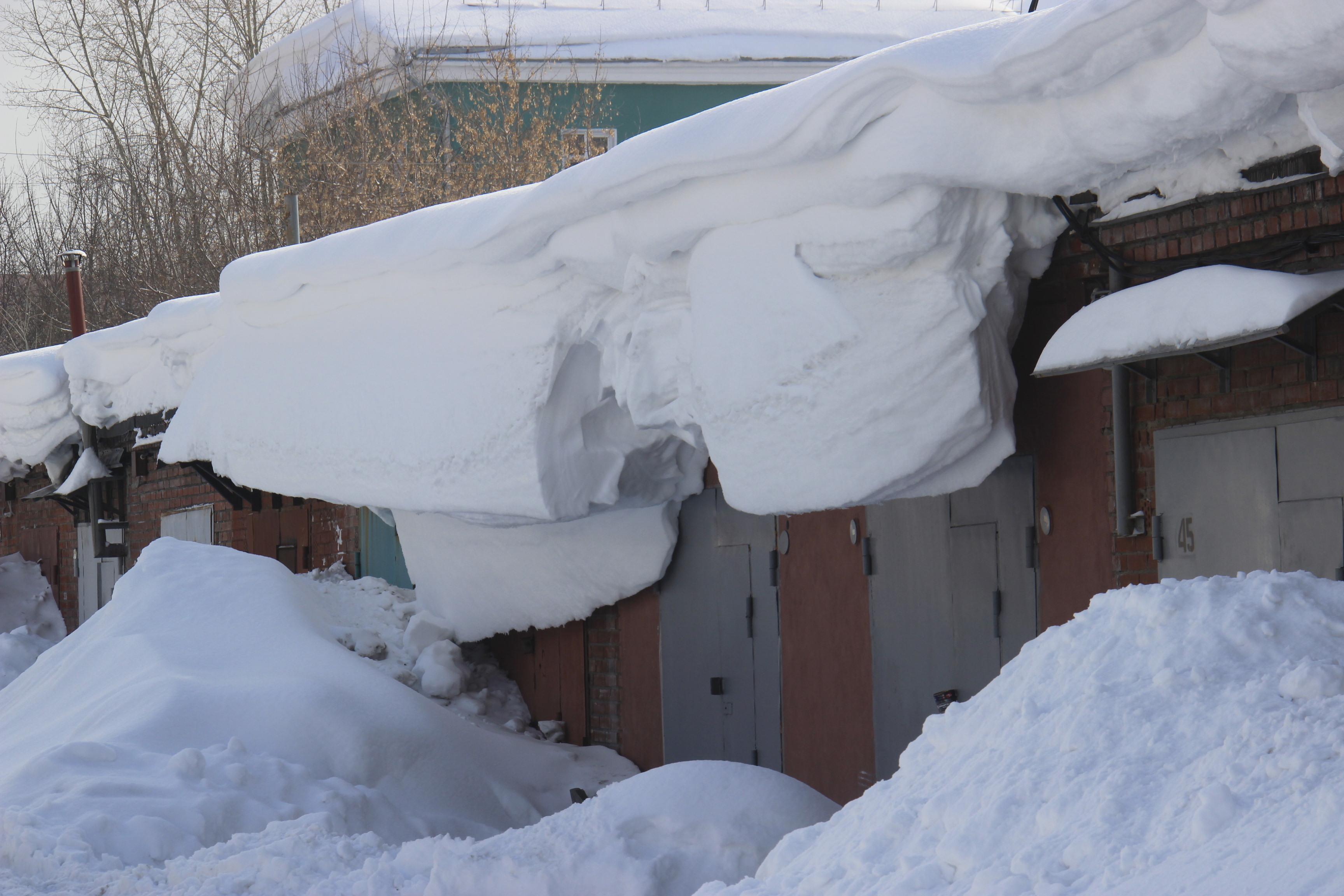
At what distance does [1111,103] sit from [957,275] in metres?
0.97

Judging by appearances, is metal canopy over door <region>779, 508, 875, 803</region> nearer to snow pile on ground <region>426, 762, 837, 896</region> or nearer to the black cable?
snow pile on ground <region>426, 762, 837, 896</region>

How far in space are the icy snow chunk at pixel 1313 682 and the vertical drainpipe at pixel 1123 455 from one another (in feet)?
5.57

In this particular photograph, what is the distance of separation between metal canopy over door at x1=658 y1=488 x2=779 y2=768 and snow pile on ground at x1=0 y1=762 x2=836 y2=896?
5.07 ft

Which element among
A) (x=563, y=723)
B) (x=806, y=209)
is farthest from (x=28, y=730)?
(x=806, y=209)

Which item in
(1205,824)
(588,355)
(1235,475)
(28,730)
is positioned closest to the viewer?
(1205,824)

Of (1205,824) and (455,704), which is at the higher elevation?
(1205,824)

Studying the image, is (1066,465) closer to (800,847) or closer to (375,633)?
(800,847)

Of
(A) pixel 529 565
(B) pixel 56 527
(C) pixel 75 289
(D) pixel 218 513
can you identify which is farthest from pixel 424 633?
(C) pixel 75 289

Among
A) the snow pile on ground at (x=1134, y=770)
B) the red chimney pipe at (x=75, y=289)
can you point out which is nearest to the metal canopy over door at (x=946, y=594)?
the snow pile on ground at (x=1134, y=770)

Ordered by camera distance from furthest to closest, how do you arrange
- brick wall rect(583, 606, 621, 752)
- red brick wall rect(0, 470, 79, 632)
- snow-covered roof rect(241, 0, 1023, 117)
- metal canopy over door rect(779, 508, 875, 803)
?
1. snow-covered roof rect(241, 0, 1023, 117)
2. red brick wall rect(0, 470, 79, 632)
3. brick wall rect(583, 606, 621, 752)
4. metal canopy over door rect(779, 508, 875, 803)

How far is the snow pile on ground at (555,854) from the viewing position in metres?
4.59

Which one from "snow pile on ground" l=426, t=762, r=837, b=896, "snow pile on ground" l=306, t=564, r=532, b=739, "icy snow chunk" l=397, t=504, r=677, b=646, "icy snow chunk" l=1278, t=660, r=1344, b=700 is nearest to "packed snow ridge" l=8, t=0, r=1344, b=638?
"icy snow chunk" l=397, t=504, r=677, b=646

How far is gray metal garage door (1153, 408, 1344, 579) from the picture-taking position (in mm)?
4176

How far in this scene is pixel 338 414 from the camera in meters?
7.62
